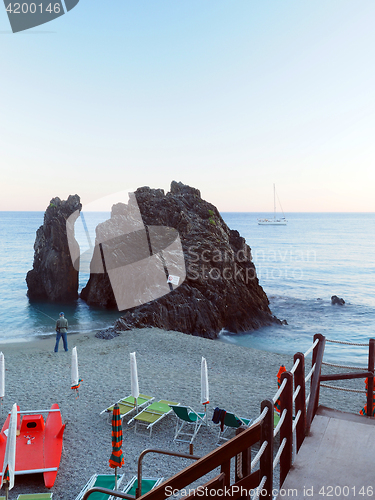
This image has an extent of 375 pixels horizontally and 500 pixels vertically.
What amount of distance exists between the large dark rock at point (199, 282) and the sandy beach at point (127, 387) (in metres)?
2.81

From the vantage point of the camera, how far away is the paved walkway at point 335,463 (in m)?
3.00

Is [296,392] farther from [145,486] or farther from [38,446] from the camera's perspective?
[38,446]

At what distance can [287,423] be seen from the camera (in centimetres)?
310

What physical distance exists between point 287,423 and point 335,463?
0.77 metres

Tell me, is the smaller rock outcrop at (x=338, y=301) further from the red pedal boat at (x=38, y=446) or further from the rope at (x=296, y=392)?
the rope at (x=296, y=392)

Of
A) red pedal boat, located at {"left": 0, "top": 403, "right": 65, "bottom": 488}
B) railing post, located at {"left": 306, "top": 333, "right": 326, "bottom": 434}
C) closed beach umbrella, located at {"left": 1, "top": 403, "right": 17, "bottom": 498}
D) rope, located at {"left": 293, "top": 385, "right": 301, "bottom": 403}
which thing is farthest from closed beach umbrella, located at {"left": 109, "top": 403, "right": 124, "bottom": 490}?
rope, located at {"left": 293, "top": 385, "right": 301, "bottom": 403}

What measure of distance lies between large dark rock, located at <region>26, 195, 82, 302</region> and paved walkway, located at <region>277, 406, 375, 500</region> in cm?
3423

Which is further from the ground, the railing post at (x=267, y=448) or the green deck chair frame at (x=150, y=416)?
the railing post at (x=267, y=448)

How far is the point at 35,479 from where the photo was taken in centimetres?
720

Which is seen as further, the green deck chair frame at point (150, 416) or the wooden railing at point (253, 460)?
the green deck chair frame at point (150, 416)

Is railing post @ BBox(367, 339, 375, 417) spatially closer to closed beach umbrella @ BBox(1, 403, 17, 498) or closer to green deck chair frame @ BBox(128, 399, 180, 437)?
green deck chair frame @ BBox(128, 399, 180, 437)

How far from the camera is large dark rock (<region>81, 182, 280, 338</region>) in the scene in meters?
23.5

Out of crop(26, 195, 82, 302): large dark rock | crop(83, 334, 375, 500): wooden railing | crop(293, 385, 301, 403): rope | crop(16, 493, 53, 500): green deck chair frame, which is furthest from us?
crop(26, 195, 82, 302): large dark rock

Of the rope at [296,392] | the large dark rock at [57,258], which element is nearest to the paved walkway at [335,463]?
the rope at [296,392]
